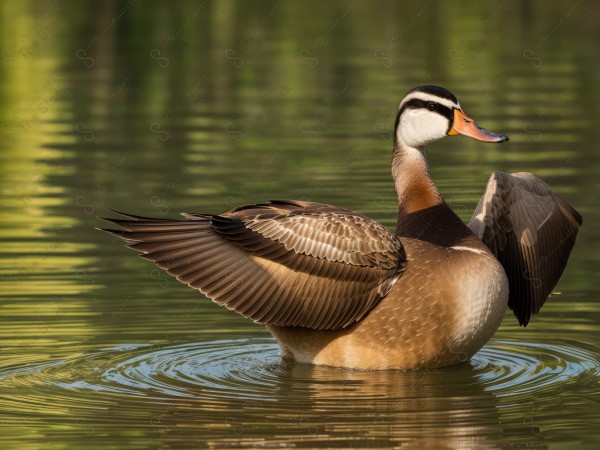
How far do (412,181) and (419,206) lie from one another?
0.65ft

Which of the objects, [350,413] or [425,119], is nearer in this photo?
[350,413]

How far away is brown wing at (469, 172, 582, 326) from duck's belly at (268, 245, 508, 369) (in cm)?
104

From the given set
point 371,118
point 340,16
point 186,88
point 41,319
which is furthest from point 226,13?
point 41,319

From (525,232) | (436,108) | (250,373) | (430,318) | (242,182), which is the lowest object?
(250,373)

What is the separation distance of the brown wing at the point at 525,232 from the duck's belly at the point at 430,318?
1.04 metres

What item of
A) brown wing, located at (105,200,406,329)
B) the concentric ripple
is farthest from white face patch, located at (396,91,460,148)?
the concentric ripple

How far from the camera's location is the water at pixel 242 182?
10008 mm

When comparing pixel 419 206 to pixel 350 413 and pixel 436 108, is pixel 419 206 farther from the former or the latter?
pixel 350 413

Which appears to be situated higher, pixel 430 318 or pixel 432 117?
pixel 432 117

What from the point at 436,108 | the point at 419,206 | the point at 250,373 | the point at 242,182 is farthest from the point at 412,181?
the point at 242,182

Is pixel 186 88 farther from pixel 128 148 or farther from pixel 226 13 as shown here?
pixel 226 13

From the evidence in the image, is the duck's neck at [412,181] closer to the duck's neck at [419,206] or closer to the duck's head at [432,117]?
the duck's neck at [419,206]

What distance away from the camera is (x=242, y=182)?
59.5 ft

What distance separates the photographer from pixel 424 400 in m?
10.4
